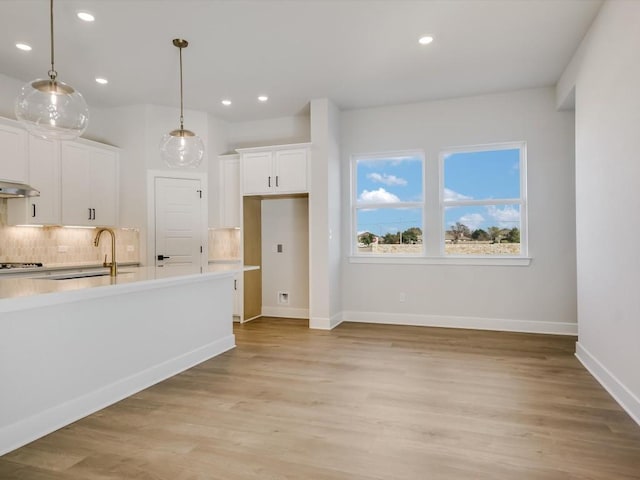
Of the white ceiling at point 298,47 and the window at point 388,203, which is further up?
the white ceiling at point 298,47

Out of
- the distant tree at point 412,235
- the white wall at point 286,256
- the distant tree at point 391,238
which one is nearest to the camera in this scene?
the distant tree at point 412,235

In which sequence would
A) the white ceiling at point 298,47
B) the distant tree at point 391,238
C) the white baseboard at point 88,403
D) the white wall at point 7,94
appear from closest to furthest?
the white baseboard at point 88,403
the white ceiling at point 298,47
the white wall at point 7,94
the distant tree at point 391,238

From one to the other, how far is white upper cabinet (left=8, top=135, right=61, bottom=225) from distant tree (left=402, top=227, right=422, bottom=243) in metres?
4.46

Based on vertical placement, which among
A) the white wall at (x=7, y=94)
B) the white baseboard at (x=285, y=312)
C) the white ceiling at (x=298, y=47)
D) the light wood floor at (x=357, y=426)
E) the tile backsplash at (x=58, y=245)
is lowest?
the light wood floor at (x=357, y=426)

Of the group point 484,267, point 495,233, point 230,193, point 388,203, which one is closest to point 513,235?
point 495,233

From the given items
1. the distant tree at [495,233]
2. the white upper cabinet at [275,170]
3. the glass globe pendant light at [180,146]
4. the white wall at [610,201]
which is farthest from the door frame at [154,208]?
the white wall at [610,201]

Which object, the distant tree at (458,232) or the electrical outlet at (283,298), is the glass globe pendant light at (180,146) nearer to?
the electrical outlet at (283,298)

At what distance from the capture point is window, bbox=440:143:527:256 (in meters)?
5.27

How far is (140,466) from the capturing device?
82.5 inches

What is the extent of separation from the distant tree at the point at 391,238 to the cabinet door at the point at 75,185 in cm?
398

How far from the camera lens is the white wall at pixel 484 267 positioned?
5012mm

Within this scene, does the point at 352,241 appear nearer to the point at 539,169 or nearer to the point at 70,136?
the point at 539,169

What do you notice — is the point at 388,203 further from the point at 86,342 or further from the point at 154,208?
the point at 86,342

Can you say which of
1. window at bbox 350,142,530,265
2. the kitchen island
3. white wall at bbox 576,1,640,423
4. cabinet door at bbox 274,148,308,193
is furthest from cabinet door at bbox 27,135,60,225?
white wall at bbox 576,1,640,423
